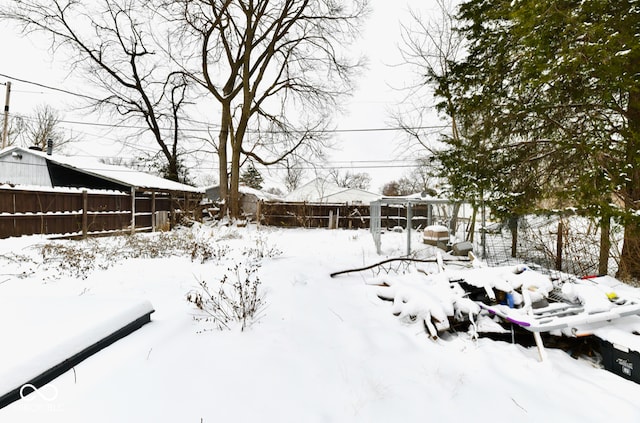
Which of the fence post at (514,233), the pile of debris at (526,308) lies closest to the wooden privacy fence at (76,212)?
the pile of debris at (526,308)

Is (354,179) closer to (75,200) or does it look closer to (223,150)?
(223,150)

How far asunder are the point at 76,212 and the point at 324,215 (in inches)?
434

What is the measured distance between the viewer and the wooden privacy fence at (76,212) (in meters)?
8.20

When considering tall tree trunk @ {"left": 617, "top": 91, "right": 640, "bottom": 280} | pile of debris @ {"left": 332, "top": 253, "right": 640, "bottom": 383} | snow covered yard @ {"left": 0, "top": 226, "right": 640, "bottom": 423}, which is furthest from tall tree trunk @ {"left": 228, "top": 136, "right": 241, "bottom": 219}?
tall tree trunk @ {"left": 617, "top": 91, "right": 640, "bottom": 280}

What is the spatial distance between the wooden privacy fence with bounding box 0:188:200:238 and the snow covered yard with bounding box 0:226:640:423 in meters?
6.27

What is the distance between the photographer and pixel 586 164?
16.0 ft

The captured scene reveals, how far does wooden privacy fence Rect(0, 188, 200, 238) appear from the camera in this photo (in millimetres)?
8203

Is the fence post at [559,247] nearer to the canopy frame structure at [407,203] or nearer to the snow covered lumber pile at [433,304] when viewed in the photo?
the canopy frame structure at [407,203]

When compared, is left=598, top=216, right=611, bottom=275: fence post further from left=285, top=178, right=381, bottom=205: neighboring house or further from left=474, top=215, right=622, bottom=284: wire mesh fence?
left=285, top=178, right=381, bottom=205: neighboring house

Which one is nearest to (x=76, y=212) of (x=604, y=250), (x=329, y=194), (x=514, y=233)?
(x=514, y=233)

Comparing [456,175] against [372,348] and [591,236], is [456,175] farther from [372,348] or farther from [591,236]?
[372,348]

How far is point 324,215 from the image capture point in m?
17.0

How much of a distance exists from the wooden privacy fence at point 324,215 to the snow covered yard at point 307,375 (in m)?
12.4

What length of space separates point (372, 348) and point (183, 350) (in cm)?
176
